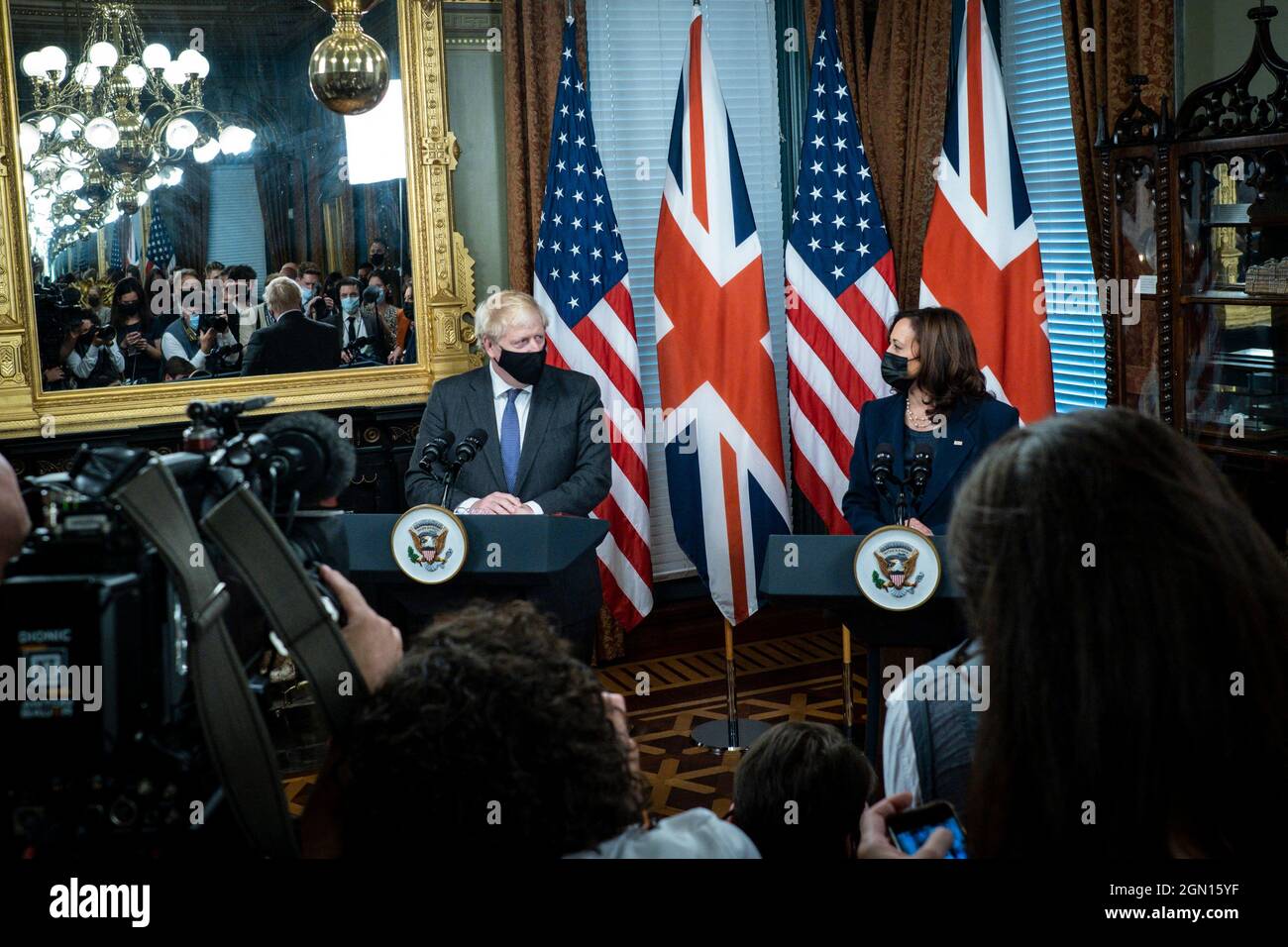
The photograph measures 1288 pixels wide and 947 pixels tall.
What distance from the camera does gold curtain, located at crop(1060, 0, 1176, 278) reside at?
4656 millimetres

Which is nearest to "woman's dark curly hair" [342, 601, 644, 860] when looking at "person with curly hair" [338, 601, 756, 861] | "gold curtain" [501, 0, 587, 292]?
"person with curly hair" [338, 601, 756, 861]

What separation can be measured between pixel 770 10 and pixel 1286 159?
2.92m

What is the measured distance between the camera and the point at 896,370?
4203 millimetres

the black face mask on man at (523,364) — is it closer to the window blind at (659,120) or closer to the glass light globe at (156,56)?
the window blind at (659,120)

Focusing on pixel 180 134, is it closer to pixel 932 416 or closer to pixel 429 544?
pixel 429 544

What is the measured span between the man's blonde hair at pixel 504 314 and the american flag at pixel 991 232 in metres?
1.82

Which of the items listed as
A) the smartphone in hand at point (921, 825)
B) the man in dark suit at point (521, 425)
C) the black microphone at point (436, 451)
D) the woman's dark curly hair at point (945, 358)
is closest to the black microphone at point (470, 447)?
the black microphone at point (436, 451)

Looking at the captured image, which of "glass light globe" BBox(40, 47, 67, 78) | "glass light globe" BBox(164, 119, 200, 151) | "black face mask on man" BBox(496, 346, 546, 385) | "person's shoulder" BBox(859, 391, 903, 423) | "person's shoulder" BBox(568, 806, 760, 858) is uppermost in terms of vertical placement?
"glass light globe" BBox(40, 47, 67, 78)

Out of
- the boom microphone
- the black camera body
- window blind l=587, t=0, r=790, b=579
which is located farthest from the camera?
window blind l=587, t=0, r=790, b=579

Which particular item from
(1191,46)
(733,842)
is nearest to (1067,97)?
→ (1191,46)

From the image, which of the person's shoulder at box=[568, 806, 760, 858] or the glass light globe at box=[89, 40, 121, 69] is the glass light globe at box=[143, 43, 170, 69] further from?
the person's shoulder at box=[568, 806, 760, 858]

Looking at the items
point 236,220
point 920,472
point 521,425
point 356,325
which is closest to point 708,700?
point 521,425

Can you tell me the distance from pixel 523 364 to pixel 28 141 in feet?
7.62

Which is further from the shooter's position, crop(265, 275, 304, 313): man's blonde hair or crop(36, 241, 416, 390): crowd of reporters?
crop(265, 275, 304, 313): man's blonde hair
